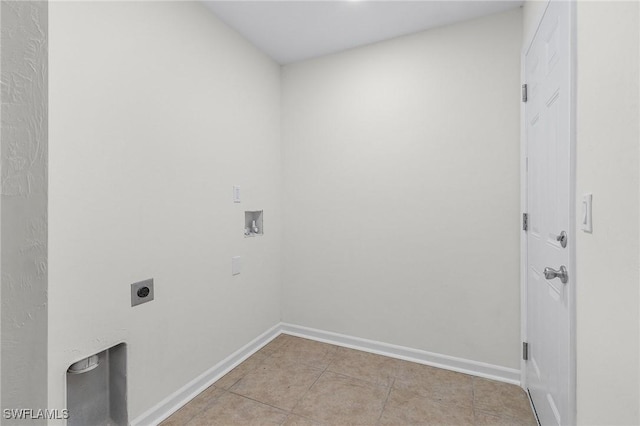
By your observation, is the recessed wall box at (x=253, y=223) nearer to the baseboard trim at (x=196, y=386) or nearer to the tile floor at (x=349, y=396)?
the baseboard trim at (x=196, y=386)

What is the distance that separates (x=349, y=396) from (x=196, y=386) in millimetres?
980

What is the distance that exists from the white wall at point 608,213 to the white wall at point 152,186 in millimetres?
1915

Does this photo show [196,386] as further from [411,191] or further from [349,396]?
[411,191]

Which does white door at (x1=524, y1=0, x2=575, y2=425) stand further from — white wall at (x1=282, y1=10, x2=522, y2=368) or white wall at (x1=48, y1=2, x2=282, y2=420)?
white wall at (x1=48, y1=2, x2=282, y2=420)

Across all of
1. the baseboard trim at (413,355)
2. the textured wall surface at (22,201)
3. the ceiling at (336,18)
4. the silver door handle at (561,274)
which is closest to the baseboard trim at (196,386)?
the baseboard trim at (413,355)

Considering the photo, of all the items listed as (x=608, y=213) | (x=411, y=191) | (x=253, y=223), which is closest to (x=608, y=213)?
(x=608, y=213)

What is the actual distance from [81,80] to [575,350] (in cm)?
229

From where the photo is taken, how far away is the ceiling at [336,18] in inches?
76.0

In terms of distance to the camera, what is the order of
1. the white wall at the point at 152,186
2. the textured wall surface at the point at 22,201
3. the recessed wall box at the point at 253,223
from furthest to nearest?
the recessed wall box at the point at 253,223, the white wall at the point at 152,186, the textured wall surface at the point at 22,201

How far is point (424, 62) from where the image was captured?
7.23 feet

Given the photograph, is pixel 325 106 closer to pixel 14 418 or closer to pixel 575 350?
pixel 575 350

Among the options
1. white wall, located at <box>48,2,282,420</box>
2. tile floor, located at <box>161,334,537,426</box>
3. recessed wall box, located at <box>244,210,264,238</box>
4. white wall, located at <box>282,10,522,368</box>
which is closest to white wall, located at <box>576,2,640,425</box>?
tile floor, located at <box>161,334,537,426</box>

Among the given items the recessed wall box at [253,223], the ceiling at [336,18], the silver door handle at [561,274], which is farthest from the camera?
the recessed wall box at [253,223]

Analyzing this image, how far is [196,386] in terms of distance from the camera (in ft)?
6.09
